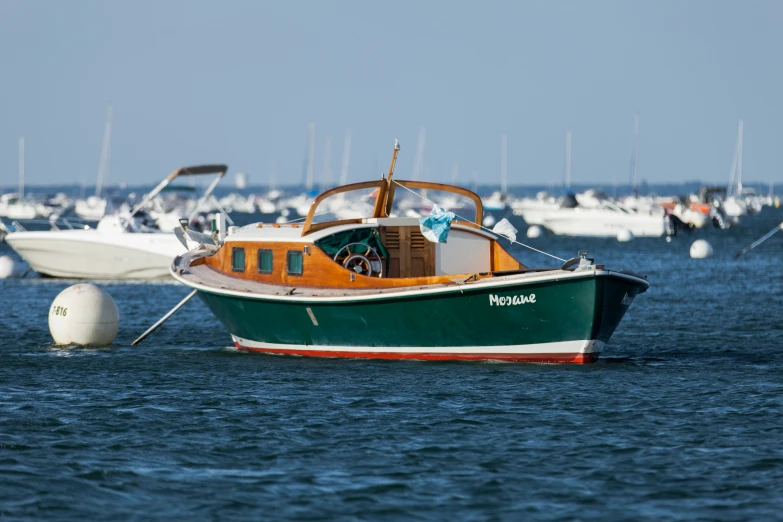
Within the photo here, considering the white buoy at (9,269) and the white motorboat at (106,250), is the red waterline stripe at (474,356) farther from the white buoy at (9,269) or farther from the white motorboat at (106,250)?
the white buoy at (9,269)

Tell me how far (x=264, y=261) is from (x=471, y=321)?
500 centimetres

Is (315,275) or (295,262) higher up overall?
(295,262)

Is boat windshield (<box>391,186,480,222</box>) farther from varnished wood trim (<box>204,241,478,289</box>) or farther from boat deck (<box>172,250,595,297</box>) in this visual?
varnished wood trim (<box>204,241,478,289</box>)

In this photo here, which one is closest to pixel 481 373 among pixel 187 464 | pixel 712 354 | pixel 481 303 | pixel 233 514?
pixel 481 303

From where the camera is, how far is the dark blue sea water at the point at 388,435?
13031mm

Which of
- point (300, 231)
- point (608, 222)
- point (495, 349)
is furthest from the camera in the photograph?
point (608, 222)

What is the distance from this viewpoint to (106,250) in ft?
153

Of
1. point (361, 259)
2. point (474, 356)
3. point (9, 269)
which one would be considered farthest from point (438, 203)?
point (474, 356)

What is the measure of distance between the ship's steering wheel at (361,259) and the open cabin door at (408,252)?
1.27ft

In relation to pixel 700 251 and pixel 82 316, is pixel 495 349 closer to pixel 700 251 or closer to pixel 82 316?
pixel 82 316

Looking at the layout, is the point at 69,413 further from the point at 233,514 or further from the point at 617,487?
the point at 617,487

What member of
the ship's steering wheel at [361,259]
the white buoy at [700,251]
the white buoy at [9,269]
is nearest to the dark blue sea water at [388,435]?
the ship's steering wheel at [361,259]

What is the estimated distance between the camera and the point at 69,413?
1812cm

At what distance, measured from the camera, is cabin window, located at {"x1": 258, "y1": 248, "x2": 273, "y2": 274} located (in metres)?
24.6
